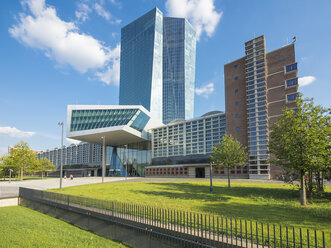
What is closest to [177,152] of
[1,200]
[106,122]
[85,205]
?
[106,122]

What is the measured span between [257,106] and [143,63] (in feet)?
391

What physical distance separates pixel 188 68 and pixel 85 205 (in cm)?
17288

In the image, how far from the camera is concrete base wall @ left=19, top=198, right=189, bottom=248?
8.09 metres

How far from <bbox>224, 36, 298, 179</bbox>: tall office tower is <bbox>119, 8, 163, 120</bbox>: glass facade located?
307ft

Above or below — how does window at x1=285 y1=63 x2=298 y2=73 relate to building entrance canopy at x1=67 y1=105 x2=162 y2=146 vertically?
above

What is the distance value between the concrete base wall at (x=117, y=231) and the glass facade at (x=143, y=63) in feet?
414

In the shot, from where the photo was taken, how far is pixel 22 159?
55.4 m

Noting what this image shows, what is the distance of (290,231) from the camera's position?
313 inches

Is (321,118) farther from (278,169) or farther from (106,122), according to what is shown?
(106,122)

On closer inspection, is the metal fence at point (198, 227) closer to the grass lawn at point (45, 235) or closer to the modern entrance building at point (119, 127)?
the grass lawn at point (45, 235)

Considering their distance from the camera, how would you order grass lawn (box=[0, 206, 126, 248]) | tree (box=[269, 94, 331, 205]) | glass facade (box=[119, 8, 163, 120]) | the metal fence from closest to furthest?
the metal fence, grass lawn (box=[0, 206, 126, 248]), tree (box=[269, 94, 331, 205]), glass facade (box=[119, 8, 163, 120])

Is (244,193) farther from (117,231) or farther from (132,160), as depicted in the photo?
(132,160)

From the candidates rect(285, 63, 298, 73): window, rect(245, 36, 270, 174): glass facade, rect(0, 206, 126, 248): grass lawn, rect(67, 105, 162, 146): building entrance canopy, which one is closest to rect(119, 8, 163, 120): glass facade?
rect(67, 105, 162, 146): building entrance canopy

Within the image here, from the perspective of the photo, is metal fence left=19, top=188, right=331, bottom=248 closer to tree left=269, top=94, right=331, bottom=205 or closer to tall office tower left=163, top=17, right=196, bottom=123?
tree left=269, top=94, right=331, bottom=205
